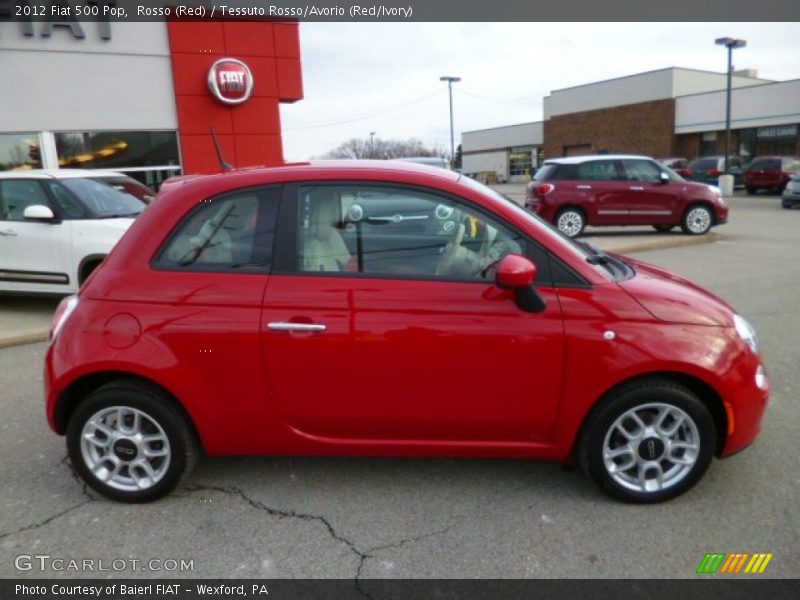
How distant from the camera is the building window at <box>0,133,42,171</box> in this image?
12.4m

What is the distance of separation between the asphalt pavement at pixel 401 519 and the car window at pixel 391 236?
1.17m

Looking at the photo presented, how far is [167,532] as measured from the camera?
2.91 meters

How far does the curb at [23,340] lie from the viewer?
20.1 ft

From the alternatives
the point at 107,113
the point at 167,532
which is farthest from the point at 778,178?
the point at 167,532

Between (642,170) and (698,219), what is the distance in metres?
1.57

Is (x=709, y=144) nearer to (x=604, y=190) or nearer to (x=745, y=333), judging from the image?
(x=604, y=190)

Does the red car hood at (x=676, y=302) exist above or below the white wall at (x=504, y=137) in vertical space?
below

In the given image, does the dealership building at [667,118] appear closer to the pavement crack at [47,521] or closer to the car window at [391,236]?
the car window at [391,236]

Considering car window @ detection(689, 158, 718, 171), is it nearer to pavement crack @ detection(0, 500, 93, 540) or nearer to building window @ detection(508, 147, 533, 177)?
building window @ detection(508, 147, 533, 177)

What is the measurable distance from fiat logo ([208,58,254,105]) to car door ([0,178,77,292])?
7.23 meters
